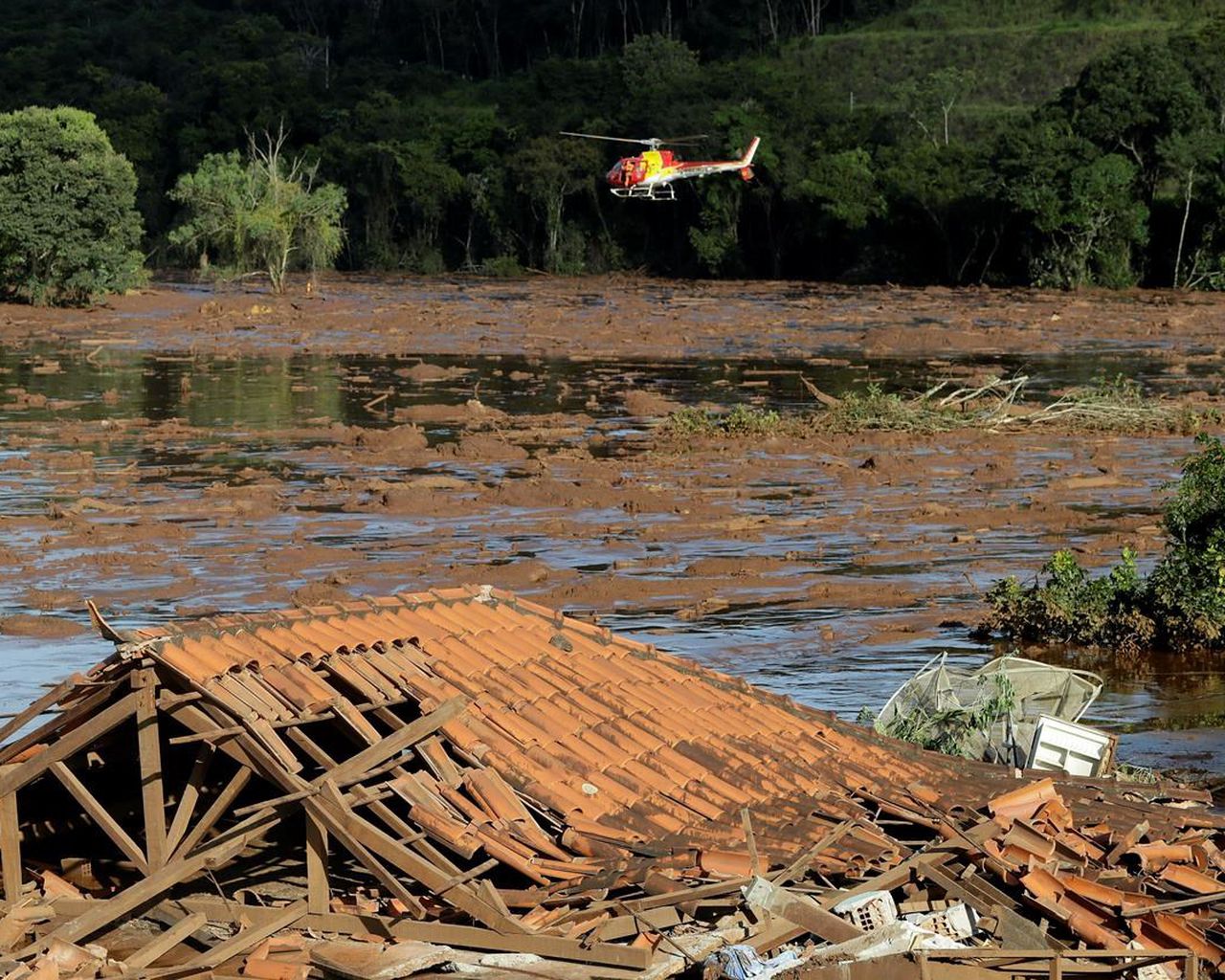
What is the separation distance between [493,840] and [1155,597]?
30.1 feet

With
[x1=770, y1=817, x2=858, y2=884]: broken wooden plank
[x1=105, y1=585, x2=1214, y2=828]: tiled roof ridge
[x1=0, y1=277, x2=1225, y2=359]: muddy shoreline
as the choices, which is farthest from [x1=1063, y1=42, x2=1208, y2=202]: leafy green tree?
[x1=770, y1=817, x2=858, y2=884]: broken wooden plank

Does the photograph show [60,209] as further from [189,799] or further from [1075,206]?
[189,799]

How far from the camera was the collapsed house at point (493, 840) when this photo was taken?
7.04 m

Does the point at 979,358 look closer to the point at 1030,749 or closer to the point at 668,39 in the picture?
the point at 1030,749

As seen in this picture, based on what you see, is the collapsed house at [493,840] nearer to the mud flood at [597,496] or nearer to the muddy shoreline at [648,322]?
the mud flood at [597,496]

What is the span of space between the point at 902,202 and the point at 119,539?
52992 millimetres

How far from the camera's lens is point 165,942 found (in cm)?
730

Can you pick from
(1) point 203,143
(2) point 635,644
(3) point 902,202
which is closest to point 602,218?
(3) point 902,202

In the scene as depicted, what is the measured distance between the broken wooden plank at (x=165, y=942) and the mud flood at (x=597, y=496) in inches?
252

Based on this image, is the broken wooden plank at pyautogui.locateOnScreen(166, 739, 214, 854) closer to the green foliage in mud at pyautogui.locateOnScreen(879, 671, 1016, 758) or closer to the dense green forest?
the green foliage in mud at pyautogui.locateOnScreen(879, 671, 1016, 758)

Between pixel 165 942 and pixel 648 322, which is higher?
pixel 165 942

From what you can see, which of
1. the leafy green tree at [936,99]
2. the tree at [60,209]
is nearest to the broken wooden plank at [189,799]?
the tree at [60,209]

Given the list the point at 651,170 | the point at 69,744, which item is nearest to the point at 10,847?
the point at 69,744

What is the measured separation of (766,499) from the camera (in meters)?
22.4
